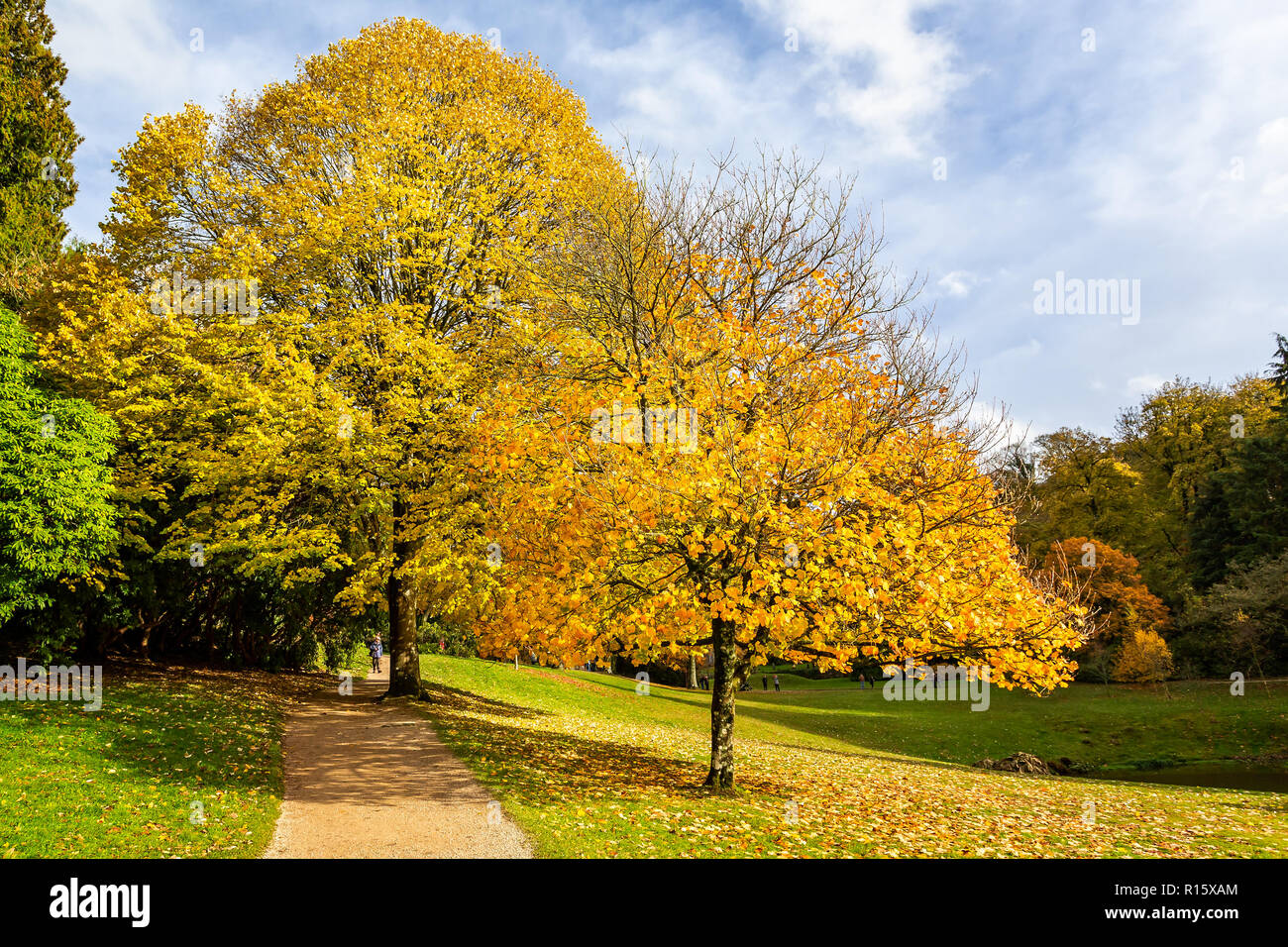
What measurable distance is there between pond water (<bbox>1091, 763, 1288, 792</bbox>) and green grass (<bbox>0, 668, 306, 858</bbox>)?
967 inches

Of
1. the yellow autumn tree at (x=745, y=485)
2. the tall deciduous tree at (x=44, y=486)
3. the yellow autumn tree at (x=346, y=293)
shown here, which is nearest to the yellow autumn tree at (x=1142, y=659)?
the yellow autumn tree at (x=745, y=485)

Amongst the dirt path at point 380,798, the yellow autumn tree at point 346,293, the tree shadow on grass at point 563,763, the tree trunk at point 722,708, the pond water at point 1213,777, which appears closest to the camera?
the dirt path at point 380,798

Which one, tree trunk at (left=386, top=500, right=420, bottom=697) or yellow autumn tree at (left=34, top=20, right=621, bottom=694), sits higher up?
yellow autumn tree at (left=34, top=20, right=621, bottom=694)

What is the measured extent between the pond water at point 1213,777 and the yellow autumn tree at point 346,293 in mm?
23177

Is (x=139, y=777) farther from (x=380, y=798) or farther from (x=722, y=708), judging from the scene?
(x=722, y=708)

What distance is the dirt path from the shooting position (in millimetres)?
8258

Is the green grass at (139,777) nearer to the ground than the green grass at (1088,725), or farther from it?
farther from it

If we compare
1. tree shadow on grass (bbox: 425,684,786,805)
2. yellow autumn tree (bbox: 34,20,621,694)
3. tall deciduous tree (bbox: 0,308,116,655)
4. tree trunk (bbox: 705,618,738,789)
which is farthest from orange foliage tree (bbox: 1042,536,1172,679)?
tall deciduous tree (bbox: 0,308,116,655)

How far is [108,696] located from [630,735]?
40.8ft

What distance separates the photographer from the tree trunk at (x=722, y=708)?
11.5 meters

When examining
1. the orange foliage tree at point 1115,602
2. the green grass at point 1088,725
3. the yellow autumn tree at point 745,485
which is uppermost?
the yellow autumn tree at point 745,485

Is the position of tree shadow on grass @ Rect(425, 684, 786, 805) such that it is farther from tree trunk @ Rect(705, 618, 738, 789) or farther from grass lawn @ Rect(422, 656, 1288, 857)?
tree trunk @ Rect(705, 618, 738, 789)

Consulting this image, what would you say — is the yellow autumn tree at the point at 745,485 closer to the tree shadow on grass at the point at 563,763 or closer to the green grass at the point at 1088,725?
the tree shadow on grass at the point at 563,763
